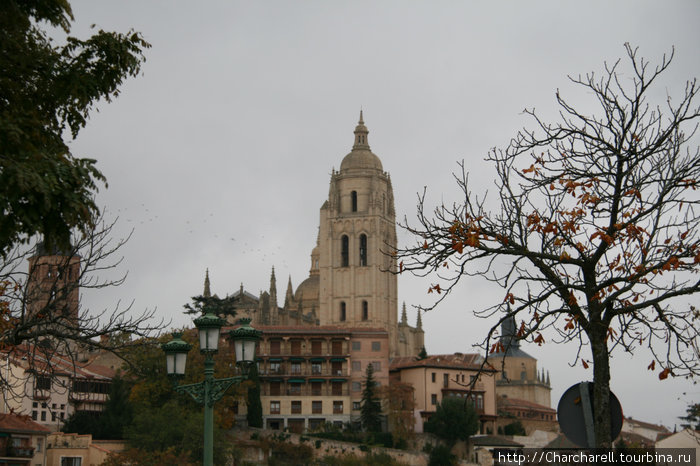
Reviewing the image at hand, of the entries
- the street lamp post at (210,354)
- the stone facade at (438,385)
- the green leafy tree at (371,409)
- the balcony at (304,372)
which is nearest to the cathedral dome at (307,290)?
the stone facade at (438,385)

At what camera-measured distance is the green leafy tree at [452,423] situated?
70.8 metres

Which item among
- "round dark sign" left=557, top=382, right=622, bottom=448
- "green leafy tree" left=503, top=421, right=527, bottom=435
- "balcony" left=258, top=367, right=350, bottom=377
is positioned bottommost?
"green leafy tree" left=503, top=421, right=527, bottom=435

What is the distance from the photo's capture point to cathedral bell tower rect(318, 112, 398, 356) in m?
103

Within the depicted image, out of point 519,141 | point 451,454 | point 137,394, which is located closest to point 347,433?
point 451,454

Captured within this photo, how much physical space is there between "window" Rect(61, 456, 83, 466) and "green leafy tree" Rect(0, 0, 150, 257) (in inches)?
1777

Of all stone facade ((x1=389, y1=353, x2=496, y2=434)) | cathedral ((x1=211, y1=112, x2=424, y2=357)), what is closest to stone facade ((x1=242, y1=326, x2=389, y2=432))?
stone facade ((x1=389, y1=353, x2=496, y2=434))

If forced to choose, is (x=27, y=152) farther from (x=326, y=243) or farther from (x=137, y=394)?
(x=326, y=243)

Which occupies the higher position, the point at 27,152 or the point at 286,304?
the point at 286,304

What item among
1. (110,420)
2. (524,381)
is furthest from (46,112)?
(524,381)

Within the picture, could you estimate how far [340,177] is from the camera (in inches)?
4210

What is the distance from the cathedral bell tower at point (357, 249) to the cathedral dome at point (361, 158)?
12 cm

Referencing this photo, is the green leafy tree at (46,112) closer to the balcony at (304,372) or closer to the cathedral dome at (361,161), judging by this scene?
the balcony at (304,372)

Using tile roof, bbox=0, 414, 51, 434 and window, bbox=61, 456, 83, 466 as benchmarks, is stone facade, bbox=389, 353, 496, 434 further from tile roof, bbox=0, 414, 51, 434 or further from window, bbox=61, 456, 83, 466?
tile roof, bbox=0, 414, 51, 434

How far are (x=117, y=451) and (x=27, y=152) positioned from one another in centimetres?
4942
